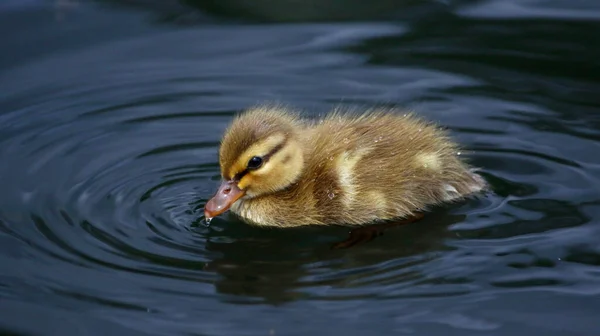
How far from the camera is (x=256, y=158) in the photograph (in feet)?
17.0

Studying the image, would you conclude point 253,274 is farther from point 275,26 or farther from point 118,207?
point 275,26

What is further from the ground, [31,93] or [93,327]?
[31,93]

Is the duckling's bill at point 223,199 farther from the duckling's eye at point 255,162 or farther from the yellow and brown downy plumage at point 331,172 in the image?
the duckling's eye at point 255,162

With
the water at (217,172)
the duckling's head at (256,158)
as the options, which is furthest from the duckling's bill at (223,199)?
the water at (217,172)

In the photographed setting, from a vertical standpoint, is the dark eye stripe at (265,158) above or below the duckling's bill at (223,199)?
above

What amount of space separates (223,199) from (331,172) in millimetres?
488

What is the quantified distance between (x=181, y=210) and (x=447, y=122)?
1.63 m

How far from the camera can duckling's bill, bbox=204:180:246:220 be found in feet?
16.9

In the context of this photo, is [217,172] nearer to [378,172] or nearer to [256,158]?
[256,158]

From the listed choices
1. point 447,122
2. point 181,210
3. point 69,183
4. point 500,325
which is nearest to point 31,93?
point 69,183

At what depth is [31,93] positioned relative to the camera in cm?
662

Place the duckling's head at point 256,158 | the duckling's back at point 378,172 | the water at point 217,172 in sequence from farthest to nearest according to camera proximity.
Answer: the duckling's back at point 378,172 < the duckling's head at point 256,158 < the water at point 217,172

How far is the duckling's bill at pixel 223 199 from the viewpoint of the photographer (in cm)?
514

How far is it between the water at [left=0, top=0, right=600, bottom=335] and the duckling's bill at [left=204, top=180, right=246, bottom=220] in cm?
10
